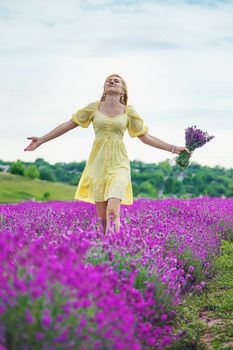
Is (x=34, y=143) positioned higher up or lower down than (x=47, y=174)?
lower down

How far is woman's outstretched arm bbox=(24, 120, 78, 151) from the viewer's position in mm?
7086

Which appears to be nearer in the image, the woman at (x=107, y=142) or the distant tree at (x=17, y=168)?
the woman at (x=107, y=142)

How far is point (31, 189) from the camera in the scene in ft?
154

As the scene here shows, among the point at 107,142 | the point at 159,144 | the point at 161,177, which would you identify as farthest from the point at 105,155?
the point at 161,177

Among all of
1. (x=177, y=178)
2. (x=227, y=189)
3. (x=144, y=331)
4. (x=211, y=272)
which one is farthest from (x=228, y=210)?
(x=177, y=178)

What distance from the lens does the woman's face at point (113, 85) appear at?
6.78 metres

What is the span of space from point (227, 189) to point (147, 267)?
5415 cm

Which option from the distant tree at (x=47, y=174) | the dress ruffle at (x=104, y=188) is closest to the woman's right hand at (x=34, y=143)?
the dress ruffle at (x=104, y=188)

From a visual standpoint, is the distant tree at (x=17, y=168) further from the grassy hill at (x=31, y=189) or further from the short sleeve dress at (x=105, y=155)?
the short sleeve dress at (x=105, y=155)

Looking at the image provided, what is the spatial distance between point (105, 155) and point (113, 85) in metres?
0.72

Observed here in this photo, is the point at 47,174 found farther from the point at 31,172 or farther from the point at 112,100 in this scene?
the point at 112,100

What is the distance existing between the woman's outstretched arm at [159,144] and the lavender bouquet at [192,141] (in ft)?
0.44

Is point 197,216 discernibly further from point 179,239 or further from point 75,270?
point 75,270

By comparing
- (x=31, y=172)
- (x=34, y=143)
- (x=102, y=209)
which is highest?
(x=31, y=172)
